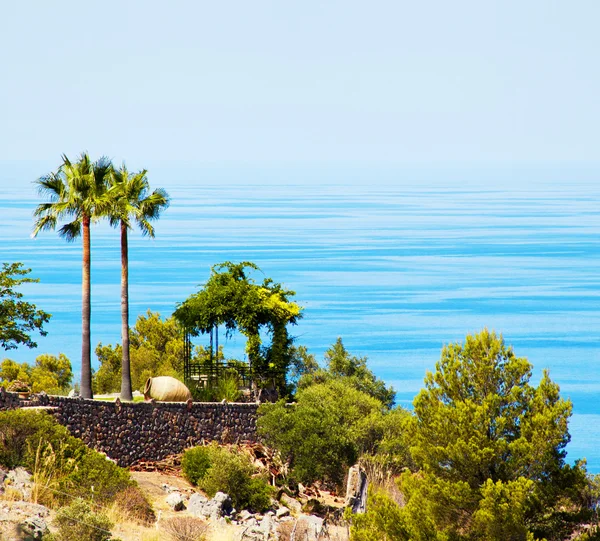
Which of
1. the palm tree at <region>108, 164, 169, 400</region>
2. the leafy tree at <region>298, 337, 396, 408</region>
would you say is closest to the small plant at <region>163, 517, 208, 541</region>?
the palm tree at <region>108, 164, 169, 400</region>

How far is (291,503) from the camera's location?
3447cm

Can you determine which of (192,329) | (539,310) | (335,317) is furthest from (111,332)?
(192,329)

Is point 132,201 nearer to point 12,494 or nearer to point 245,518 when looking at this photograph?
point 245,518

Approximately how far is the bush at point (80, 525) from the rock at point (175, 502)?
4.96 metres

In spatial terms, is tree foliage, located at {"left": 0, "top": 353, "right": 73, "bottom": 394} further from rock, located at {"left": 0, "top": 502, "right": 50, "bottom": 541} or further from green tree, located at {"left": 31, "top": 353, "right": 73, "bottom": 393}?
rock, located at {"left": 0, "top": 502, "right": 50, "bottom": 541}

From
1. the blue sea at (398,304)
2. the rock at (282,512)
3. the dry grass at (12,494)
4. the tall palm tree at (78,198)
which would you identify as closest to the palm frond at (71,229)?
the tall palm tree at (78,198)

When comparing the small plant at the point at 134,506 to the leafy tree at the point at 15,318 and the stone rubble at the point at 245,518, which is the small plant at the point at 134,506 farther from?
the leafy tree at the point at 15,318

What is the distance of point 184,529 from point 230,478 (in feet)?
14.6

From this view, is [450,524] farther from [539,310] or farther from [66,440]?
[539,310]

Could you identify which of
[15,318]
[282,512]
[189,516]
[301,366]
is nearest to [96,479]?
[189,516]

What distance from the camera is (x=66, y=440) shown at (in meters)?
31.1

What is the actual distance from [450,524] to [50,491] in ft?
29.8

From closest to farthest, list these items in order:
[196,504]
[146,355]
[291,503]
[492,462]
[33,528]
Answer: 1. [33,528]
2. [492,462]
3. [196,504]
4. [291,503]
5. [146,355]

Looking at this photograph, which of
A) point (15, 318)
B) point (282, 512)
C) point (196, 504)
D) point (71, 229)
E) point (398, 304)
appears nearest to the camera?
point (196, 504)
